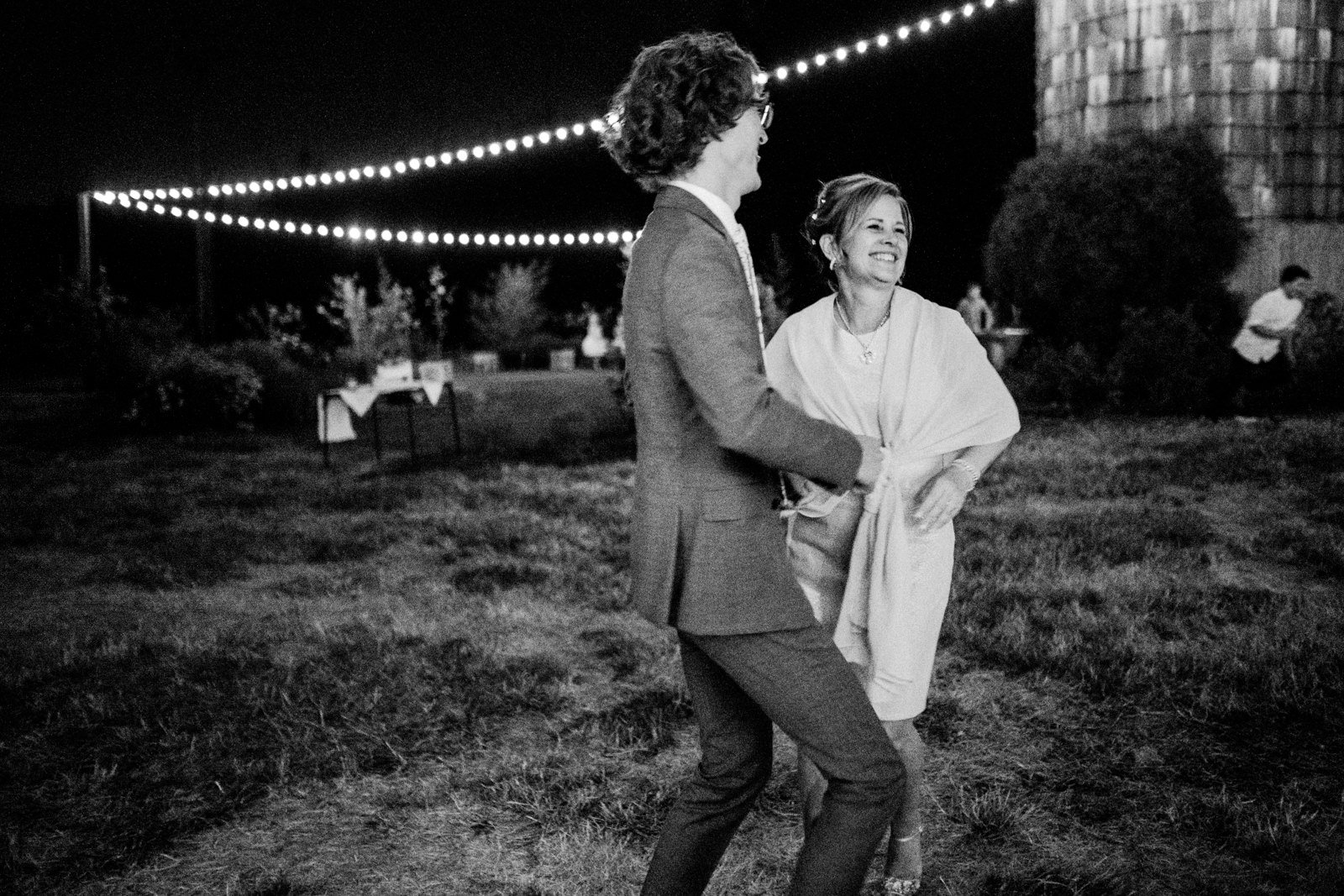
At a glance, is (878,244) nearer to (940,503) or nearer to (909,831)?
(940,503)

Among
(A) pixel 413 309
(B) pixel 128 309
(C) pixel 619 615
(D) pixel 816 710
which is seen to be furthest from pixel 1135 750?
(A) pixel 413 309

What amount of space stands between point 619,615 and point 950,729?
5.98ft

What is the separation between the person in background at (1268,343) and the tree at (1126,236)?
3.55 feet

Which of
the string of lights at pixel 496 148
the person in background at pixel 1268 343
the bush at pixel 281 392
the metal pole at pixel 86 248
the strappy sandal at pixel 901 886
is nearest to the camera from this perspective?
the strappy sandal at pixel 901 886

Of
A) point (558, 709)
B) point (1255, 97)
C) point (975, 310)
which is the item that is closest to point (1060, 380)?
point (1255, 97)

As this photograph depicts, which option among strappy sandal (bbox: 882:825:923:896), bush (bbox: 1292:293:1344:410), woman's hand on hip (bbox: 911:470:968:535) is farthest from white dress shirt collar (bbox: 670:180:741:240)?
bush (bbox: 1292:293:1344:410)

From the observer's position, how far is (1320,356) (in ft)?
34.5

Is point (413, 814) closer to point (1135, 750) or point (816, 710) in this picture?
point (816, 710)

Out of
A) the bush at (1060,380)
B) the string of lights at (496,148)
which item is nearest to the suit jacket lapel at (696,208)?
the string of lights at (496,148)

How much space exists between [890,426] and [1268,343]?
9522 mm

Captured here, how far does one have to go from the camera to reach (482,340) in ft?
68.4

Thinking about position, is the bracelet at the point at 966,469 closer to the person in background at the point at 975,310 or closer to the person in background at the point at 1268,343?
the person in background at the point at 1268,343

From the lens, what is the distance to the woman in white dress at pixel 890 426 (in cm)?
228

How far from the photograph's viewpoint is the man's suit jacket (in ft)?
5.32
